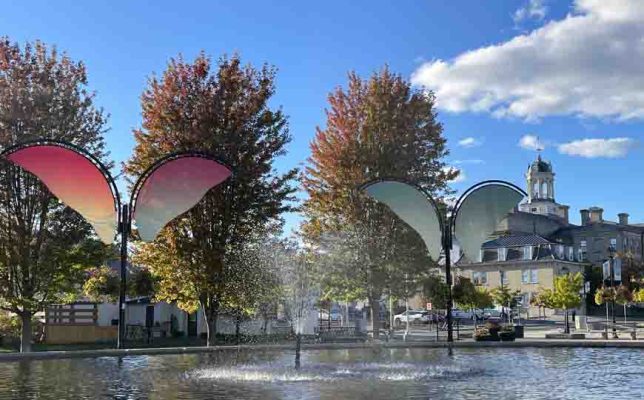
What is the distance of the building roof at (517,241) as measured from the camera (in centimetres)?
8862

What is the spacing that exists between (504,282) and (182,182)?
218ft

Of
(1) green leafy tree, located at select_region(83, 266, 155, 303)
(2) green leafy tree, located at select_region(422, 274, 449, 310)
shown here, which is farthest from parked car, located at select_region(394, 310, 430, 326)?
(2) green leafy tree, located at select_region(422, 274, 449, 310)

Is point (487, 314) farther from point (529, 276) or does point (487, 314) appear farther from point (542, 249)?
point (542, 249)

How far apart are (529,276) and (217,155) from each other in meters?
63.8

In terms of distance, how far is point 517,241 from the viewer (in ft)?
297

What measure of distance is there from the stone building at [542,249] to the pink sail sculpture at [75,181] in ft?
198

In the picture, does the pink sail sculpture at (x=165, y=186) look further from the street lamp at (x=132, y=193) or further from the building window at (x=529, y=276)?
the building window at (x=529, y=276)

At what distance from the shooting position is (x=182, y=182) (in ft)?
99.3

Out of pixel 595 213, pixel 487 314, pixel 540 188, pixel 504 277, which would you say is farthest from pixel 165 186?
pixel 540 188

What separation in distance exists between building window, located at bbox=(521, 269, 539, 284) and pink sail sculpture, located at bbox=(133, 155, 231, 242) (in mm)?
64482

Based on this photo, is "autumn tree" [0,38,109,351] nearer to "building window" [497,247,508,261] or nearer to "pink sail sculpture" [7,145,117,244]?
"pink sail sculpture" [7,145,117,244]

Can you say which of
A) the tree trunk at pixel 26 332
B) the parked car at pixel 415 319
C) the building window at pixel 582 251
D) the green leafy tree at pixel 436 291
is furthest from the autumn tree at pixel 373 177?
the building window at pixel 582 251

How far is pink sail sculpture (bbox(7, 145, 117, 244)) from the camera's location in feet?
91.9

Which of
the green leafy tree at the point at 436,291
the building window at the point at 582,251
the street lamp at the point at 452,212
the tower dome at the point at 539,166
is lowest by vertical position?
the green leafy tree at the point at 436,291
